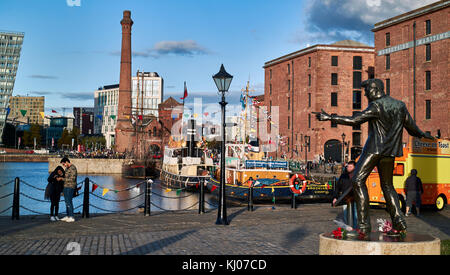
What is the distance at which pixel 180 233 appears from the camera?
1234 centimetres

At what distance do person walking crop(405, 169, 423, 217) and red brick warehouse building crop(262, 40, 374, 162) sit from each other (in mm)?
43057

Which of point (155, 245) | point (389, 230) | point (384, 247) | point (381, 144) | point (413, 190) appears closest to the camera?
point (384, 247)

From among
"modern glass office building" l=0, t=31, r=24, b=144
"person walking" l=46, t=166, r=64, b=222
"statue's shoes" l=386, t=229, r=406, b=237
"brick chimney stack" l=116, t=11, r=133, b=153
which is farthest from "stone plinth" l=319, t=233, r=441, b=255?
"modern glass office building" l=0, t=31, r=24, b=144

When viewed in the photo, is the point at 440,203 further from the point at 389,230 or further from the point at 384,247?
the point at 384,247

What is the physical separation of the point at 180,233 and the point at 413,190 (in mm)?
9557

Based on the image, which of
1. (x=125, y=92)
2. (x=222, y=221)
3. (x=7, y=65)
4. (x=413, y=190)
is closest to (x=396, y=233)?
(x=222, y=221)

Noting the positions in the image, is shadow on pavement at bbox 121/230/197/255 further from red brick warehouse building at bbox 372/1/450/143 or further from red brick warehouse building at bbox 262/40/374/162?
red brick warehouse building at bbox 262/40/374/162

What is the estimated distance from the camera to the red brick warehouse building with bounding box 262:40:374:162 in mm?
62625

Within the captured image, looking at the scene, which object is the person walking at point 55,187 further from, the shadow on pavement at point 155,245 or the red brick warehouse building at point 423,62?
the red brick warehouse building at point 423,62

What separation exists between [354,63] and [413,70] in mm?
17645

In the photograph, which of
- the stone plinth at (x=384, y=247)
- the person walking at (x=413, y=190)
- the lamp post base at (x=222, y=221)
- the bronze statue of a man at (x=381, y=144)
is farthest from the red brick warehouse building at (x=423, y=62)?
the stone plinth at (x=384, y=247)

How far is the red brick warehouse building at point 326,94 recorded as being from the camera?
62625 millimetres

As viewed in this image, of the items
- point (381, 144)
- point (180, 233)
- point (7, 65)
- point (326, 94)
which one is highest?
point (7, 65)
